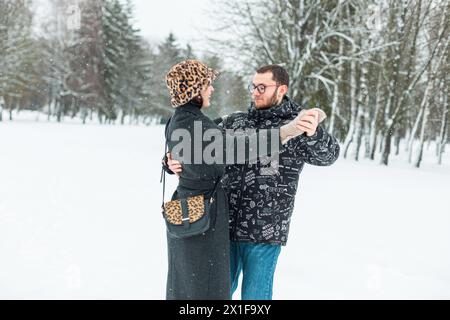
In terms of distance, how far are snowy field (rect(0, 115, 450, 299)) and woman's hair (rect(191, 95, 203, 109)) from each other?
229 cm

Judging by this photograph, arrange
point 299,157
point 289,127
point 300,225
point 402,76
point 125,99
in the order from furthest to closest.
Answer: point 125,99 < point 402,76 < point 300,225 < point 299,157 < point 289,127

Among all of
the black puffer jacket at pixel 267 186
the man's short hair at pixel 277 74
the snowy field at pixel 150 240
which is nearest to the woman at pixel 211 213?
the black puffer jacket at pixel 267 186

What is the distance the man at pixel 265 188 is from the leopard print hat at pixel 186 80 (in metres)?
0.42

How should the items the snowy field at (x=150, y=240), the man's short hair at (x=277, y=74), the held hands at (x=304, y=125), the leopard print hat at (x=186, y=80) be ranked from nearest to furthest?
the held hands at (x=304, y=125) < the leopard print hat at (x=186, y=80) < the man's short hair at (x=277, y=74) < the snowy field at (x=150, y=240)

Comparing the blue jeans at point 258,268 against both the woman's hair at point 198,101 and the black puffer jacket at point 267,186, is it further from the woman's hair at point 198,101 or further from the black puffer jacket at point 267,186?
the woman's hair at point 198,101

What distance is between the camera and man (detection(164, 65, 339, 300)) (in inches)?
105

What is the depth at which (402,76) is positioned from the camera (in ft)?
77.1

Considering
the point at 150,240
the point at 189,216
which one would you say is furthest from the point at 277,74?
the point at 150,240

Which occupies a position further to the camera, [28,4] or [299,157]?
[28,4]

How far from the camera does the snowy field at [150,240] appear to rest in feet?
14.5

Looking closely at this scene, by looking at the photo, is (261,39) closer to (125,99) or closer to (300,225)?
(300,225)
